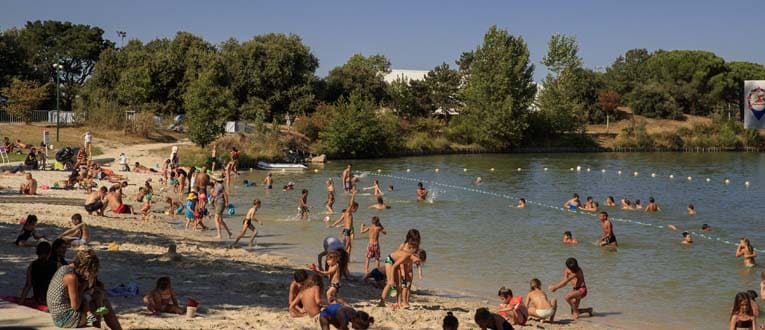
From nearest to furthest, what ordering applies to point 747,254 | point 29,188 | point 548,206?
point 747,254 < point 29,188 < point 548,206

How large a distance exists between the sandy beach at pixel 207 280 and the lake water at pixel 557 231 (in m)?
1.22

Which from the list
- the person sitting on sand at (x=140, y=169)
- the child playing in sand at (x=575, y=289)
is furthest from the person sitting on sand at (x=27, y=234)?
the person sitting on sand at (x=140, y=169)

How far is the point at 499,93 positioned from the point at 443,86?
7.60 metres

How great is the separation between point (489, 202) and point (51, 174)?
1751 centimetres

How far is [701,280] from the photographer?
17016mm

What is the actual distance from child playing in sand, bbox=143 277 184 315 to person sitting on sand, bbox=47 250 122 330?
4.68 ft

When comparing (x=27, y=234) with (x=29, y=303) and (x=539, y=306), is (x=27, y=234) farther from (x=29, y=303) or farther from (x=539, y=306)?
(x=539, y=306)

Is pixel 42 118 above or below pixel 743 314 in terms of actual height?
above

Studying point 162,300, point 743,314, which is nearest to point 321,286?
point 162,300

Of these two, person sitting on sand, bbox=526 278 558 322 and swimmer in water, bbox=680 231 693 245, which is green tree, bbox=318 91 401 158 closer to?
swimmer in water, bbox=680 231 693 245

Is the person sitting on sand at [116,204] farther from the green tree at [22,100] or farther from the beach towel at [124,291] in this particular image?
the green tree at [22,100]

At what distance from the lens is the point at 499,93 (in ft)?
224

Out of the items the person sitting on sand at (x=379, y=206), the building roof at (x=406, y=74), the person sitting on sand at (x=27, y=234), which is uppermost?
the building roof at (x=406, y=74)

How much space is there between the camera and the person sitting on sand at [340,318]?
9.40 m
